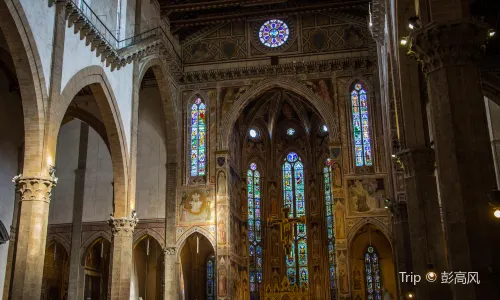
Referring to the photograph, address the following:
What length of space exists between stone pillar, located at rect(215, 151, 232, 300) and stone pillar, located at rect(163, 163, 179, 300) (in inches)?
75.0

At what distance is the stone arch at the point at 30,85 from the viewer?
1494 centimetres

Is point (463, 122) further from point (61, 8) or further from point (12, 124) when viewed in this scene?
point (12, 124)

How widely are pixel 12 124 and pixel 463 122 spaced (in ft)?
64.4

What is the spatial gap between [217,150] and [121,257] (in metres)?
7.94

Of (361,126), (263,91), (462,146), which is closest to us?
(462,146)

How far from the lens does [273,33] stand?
94.0 ft

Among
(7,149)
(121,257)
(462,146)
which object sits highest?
(7,149)

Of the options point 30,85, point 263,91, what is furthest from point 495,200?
point 263,91

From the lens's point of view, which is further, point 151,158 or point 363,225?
point 151,158

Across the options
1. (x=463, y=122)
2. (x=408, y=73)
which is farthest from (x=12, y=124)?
(x=463, y=122)

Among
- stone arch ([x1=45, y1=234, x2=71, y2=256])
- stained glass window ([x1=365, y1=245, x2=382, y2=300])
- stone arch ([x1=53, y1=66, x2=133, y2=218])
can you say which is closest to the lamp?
stone arch ([x1=53, y1=66, x2=133, y2=218])

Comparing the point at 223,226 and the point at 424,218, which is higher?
the point at 223,226

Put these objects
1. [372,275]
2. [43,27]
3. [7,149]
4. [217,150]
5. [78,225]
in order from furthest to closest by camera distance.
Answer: [372,275]
[217,150]
[78,225]
[7,149]
[43,27]

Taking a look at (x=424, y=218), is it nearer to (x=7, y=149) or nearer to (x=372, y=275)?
(x=372, y=275)
